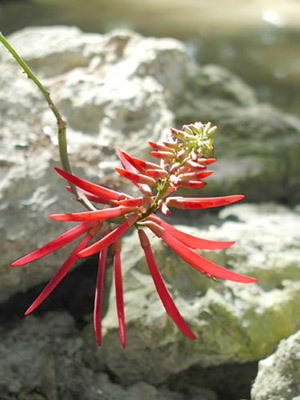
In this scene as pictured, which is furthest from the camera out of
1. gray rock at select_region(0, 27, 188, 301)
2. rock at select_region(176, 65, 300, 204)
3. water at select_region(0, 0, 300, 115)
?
water at select_region(0, 0, 300, 115)

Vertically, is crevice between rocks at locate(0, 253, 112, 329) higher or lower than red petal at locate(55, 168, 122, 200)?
lower

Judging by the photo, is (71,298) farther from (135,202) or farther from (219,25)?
(219,25)

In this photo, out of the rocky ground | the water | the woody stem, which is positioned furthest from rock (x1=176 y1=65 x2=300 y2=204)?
the water

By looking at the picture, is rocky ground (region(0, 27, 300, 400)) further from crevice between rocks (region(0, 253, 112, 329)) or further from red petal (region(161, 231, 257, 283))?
red petal (region(161, 231, 257, 283))

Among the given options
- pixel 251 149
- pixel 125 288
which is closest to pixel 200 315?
pixel 125 288

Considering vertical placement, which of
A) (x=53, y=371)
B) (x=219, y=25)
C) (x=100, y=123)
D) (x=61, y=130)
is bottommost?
(x=219, y=25)

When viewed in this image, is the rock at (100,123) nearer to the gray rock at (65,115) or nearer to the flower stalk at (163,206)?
the gray rock at (65,115)

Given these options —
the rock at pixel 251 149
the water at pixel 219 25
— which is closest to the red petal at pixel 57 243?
the rock at pixel 251 149
